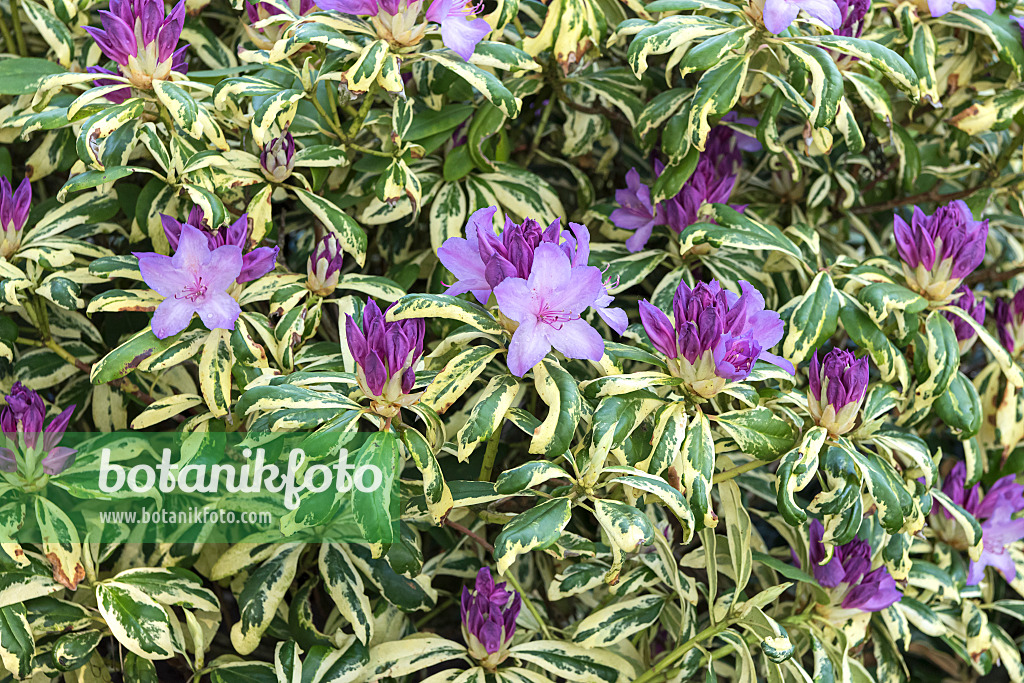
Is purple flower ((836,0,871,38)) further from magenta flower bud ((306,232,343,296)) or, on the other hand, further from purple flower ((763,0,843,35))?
magenta flower bud ((306,232,343,296))

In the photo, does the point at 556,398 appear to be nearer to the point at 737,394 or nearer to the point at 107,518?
the point at 737,394

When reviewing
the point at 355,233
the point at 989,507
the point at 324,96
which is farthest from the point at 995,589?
the point at 324,96

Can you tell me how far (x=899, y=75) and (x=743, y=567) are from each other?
678 mm

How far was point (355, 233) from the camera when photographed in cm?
110

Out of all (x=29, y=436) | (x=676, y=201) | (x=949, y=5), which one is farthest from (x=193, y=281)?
(x=949, y=5)

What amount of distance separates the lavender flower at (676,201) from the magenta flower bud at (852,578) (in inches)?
19.2

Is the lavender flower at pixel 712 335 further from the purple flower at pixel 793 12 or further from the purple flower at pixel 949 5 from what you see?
the purple flower at pixel 949 5

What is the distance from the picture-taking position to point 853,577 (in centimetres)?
123

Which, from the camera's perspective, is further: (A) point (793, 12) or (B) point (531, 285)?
(A) point (793, 12)

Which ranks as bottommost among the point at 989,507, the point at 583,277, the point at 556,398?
the point at 989,507

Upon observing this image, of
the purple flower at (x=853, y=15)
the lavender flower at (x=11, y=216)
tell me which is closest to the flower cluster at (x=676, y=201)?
the purple flower at (x=853, y=15)

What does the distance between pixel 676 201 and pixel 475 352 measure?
0.53m

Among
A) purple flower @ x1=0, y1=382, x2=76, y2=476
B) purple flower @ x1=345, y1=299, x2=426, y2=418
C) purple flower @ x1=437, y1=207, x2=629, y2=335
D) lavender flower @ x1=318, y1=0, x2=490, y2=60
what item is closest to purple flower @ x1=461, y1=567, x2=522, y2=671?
purple flower @ x1=345, y1=299, x2=426, y2=418

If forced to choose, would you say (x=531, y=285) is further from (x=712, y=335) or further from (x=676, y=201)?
(x=676, y=201)
